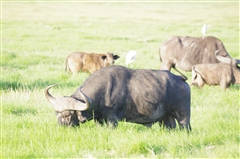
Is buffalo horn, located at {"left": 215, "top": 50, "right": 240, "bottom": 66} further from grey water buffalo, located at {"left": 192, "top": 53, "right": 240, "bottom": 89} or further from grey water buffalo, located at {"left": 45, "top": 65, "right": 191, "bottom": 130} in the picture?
grey water buffalo, located at {"left": 45, "top": 65, "right": 191, "bottom": 130}

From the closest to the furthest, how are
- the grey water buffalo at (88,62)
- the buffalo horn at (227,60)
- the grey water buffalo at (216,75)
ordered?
1. the grey water buffalo at (216,75)
2. the buffalo horn at (227,60)
3. the grey water buffalo at (88,62)

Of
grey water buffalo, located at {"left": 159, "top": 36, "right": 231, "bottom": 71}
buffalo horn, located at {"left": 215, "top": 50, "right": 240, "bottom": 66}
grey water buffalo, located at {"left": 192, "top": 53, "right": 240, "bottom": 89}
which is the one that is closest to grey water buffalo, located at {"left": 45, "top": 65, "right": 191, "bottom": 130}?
grey water buffalo, located at {"left": 192, "top": 53, "right": 240, "bottom": 89}

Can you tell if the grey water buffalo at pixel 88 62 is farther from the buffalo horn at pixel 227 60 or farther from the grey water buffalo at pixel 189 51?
the buffalo horn at pixel 227 60

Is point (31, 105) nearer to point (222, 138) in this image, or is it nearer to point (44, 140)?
point (44, 140)

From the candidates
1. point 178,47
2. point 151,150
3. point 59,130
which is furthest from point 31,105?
point 178,47

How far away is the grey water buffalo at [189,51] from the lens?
14680 millimetres

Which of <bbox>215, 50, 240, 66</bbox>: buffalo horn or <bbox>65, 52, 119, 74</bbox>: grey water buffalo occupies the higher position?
<bbox>215, 50, 240, 66</bbox>: buffalo horn

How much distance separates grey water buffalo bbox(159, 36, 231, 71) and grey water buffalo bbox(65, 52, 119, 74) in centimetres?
179

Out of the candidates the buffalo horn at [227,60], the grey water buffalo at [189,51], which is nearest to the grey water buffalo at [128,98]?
the buffalo horn at [227,60]

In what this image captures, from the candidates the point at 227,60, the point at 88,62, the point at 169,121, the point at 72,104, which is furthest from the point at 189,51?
the point at 72,104

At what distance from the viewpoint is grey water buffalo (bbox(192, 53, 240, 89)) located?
12273mm

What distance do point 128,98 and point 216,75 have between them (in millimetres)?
6226

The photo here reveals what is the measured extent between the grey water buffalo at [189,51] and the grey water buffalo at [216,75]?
193 centimetres

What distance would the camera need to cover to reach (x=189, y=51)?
48.9ft
